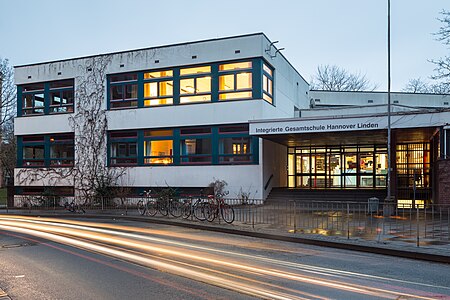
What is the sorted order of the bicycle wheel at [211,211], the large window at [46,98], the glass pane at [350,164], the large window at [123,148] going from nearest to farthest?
1. the bicycle wheel at [211,211]
2. the glass pane at [350,164]
3. the large window at [123,148]
4. the large window at [46,98]

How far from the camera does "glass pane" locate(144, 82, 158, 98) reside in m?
29.7

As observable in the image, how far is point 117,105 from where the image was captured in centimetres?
3116

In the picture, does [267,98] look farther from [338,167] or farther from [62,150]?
[62,150]

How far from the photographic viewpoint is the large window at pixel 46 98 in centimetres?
3334

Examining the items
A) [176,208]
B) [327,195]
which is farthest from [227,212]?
[327,195]

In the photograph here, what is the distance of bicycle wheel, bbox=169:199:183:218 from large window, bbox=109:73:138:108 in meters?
11.9

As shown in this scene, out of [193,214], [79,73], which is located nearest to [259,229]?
[193,214]

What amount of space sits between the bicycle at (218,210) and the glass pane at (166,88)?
12.5m

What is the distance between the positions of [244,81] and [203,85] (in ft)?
9.43

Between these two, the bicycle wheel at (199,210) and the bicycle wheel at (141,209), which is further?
the bicycle wheel at (141,209)

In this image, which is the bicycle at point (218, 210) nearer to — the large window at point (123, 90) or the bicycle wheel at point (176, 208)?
the bicycle wheel at point (176, 208)

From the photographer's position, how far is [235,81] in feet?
89.0

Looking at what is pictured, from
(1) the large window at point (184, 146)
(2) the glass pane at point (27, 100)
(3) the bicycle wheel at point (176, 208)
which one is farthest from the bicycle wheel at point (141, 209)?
(2) the glass pane at point (27, 100)

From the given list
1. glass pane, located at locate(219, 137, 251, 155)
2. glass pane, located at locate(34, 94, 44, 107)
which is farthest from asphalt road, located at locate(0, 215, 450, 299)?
glass pane, located at locate(34, 94, 44, 107)
